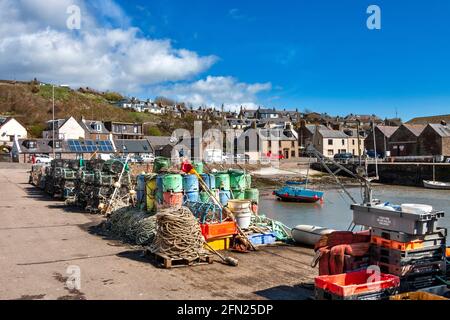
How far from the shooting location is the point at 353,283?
21.8ft

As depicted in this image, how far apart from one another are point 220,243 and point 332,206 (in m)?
26.1

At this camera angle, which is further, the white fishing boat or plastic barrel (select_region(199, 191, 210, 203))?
the white fishing boat

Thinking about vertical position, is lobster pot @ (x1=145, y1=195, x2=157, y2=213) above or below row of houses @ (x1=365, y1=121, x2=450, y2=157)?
below

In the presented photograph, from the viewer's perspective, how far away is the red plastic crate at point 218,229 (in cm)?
1045

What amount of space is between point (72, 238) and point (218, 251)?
4542mm

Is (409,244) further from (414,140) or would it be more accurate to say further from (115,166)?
(414,140)

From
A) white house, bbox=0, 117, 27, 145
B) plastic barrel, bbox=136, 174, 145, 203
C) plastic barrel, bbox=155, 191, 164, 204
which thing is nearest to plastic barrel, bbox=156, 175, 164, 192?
plastic barrel, bbox=155, 191, 164, 204

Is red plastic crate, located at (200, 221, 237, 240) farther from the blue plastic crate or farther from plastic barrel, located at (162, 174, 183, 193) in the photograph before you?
plastic barrel, located at (162, 174, 183, 193)

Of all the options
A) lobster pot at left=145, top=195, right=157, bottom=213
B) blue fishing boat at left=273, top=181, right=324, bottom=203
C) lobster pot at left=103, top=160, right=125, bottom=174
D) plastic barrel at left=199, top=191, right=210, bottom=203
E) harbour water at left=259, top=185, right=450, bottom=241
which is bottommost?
harbour water at left=259, top=185, right=450, bottom=241

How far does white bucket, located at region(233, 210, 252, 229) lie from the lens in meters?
11.7

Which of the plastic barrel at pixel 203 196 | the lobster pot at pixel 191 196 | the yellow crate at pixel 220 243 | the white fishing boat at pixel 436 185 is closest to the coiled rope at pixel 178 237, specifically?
the yellow crate at pixel 220 243

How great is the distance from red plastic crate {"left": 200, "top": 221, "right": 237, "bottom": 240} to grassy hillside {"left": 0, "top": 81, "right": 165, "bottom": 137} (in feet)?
281

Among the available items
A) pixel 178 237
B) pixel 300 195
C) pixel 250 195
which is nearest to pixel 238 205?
pixel 250 195

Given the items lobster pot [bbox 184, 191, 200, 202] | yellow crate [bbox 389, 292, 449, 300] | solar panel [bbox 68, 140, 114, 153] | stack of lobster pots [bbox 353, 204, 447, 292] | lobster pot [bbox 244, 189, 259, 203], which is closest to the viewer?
yellow crate [bbox 389, 292, 449, 300]
